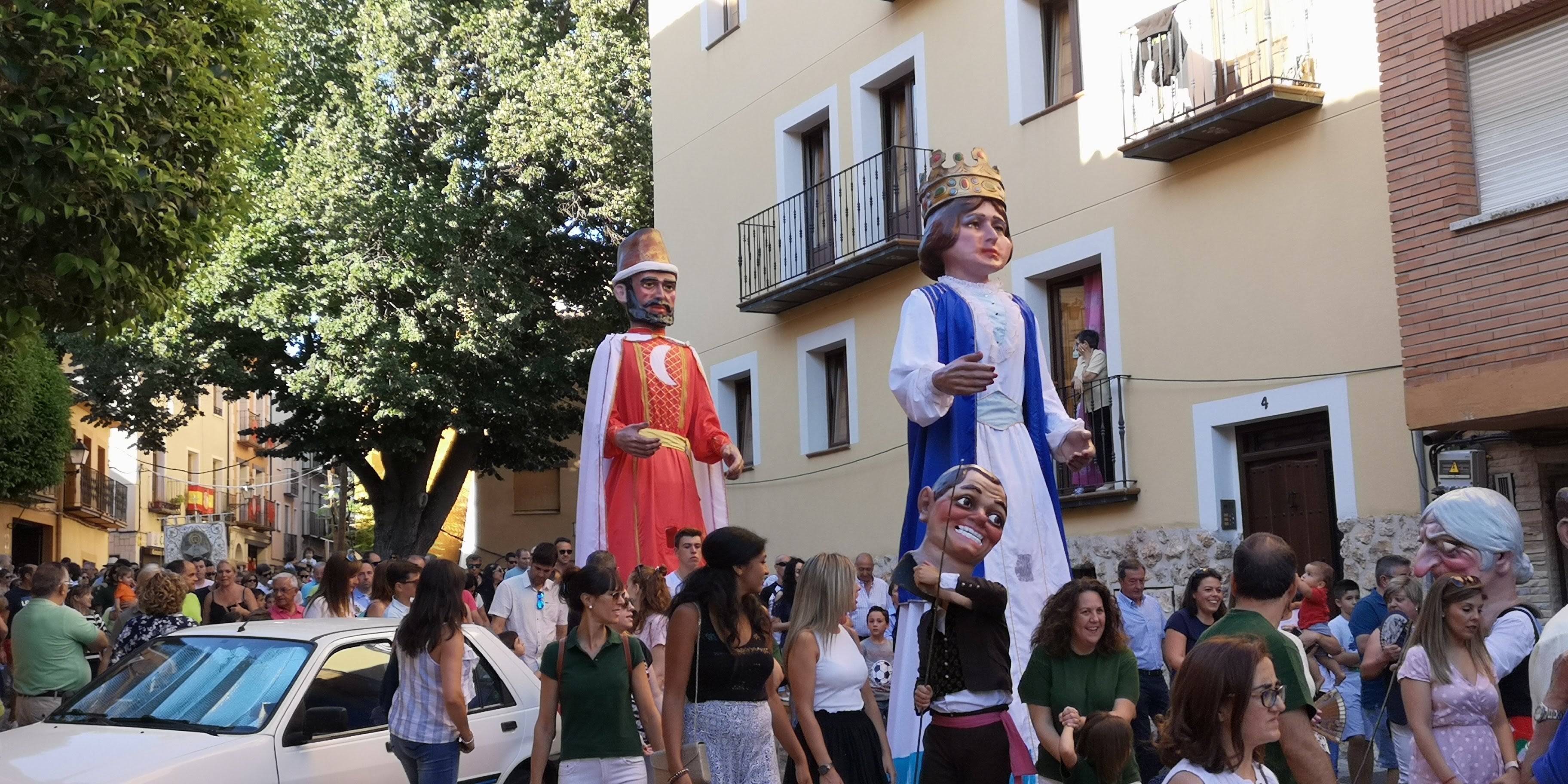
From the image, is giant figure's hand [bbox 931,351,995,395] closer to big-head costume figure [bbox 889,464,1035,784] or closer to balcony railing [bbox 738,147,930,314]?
big-head costume figure [bbox 889,464,1035,784]

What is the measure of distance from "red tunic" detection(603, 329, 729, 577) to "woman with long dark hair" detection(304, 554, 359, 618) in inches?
126

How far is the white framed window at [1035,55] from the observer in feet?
52.1

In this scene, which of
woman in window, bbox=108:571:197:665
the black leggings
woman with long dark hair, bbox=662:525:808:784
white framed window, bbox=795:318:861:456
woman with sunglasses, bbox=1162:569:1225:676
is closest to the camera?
the black leggings

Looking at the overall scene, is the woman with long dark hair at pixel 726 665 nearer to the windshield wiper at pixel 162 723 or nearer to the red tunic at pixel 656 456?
the red tunic at pixel 656 456

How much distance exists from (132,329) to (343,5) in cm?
1779

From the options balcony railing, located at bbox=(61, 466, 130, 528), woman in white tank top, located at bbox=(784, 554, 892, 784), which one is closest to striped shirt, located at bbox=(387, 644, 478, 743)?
woman in white tank top, located at bbox=(784, 554, 892, 784)

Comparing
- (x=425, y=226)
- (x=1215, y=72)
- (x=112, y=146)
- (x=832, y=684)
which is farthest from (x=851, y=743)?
(x=425, y=226)

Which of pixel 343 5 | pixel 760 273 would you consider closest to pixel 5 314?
pixel 760 273

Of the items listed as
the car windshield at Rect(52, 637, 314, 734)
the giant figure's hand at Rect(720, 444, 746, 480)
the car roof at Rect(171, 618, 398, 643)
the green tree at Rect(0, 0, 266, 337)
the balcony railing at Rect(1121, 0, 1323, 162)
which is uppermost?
the balcony railing at Rect(1121, 0, 1323, 162)

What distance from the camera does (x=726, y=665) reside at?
6.12 m

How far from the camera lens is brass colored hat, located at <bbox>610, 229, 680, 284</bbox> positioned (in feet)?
26.0

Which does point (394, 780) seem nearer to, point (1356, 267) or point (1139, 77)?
point (1356, 267)

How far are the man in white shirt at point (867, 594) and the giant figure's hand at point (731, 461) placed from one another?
18.0 feet

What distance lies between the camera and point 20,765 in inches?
276
